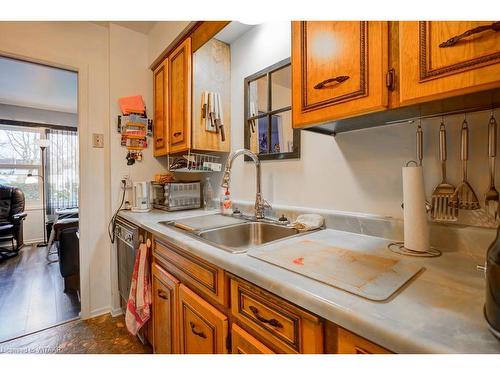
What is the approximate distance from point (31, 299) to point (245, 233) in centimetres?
223

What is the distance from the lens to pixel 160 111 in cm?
202

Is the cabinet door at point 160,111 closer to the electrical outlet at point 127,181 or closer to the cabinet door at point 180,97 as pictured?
the cabinet door at point 180,97

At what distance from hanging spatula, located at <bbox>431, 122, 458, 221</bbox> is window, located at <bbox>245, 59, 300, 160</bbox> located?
25.6 inches

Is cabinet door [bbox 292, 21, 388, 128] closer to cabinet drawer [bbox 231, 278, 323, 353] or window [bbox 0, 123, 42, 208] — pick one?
cabinet drawer [bbox 231, 278, 323, 353]

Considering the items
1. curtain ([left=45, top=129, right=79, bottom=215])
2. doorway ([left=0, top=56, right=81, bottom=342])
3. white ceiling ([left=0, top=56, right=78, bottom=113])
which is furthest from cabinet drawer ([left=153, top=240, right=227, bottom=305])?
curtain ([left=45, top=129, right=79, bottom=215])

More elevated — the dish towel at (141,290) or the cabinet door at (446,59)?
the cabinet door at (446,59)

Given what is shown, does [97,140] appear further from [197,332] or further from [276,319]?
[276,319]

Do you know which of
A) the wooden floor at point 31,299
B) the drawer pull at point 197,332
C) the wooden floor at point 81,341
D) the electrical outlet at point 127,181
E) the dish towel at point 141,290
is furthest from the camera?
the electrical outlet at point 127,181

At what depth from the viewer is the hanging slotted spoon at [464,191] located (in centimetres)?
77

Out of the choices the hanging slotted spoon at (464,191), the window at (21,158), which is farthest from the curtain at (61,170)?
the hanging slotted spoon at (464,191)

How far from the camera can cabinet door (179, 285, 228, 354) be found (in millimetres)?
810

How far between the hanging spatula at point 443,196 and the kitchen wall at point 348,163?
24 millimetres

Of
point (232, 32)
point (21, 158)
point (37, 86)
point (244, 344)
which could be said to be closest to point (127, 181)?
point (232, 32)
